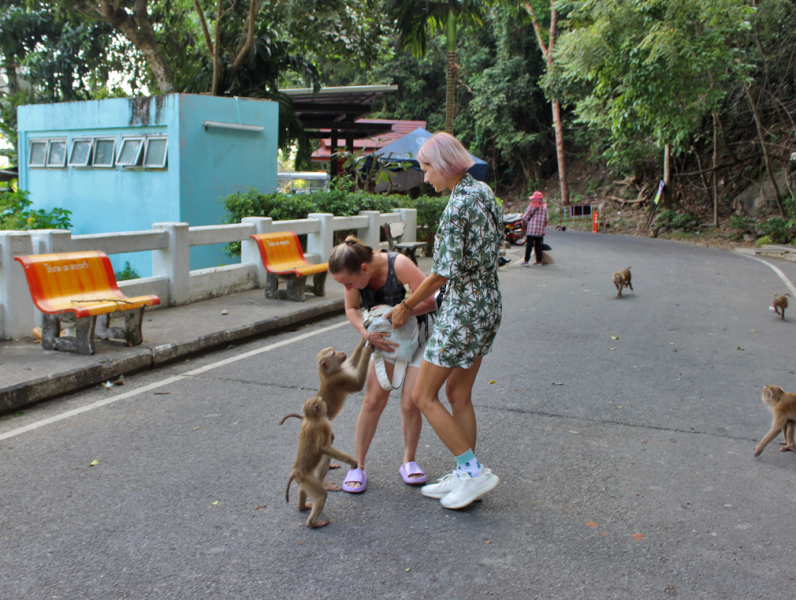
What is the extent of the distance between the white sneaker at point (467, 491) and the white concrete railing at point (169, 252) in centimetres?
530

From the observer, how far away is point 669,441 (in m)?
4.89

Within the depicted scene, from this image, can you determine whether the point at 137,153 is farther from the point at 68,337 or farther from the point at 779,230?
the point at 779,230

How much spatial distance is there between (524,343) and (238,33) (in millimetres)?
15706

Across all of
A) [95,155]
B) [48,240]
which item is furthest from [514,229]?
[48,240]

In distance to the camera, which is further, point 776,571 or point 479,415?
point 479,415

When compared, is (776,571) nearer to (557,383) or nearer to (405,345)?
(405,345)

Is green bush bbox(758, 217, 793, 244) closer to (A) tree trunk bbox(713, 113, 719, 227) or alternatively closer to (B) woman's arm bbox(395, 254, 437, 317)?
(A) tree trunk bbox(713, 113, 719, 227)

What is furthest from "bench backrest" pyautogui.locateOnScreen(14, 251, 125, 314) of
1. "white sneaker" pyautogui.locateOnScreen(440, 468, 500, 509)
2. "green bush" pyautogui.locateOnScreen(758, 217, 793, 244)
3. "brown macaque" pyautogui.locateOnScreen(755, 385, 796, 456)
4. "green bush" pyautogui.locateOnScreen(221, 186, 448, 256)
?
"green bush" pyautogui.locateOnScreen(758, 217, 793, 244)

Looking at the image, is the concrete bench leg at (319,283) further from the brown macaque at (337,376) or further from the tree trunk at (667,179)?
the tree trunk at (667,179)

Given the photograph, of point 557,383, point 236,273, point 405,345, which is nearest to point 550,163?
point 236,273

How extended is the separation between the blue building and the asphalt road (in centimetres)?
844

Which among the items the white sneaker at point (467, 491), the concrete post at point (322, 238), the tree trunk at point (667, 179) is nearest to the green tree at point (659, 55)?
the tree trunk at point (667, 179)

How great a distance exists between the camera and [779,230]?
73.0ft

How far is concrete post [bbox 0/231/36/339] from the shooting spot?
6.95 meters
